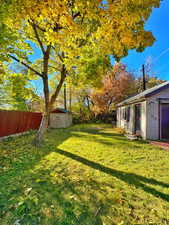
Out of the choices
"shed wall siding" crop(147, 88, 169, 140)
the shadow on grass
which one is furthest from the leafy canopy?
"shed wall siding" crop(147, 88, 169, 140)

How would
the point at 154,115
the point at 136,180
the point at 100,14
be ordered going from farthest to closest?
the point at 154,115 < the point at 136,180 < the point at 100,14

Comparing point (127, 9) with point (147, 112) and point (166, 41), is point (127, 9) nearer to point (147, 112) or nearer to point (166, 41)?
point (147, 112)

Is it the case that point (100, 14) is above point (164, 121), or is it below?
above

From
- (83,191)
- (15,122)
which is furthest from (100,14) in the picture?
(15,122)

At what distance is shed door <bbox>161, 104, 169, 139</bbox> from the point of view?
26.9 feet

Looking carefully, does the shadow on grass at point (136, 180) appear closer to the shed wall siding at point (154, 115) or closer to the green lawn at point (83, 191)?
the green lawn at point (83, 191)

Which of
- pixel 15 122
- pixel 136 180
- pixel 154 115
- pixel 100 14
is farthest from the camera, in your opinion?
pixel 15 122

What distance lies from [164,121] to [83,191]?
25.0 ft

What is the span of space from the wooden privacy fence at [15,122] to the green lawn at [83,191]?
387 cm

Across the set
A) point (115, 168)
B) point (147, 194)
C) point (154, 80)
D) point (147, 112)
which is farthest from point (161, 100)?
point (154, 80)

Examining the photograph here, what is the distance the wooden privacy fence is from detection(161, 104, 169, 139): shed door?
9.87 m

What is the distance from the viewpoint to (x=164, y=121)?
8.29 m

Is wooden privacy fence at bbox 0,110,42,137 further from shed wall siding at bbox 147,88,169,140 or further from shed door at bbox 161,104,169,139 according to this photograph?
shed door at bbox 161,104,169,139

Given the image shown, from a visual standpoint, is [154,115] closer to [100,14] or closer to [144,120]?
[144,120]
